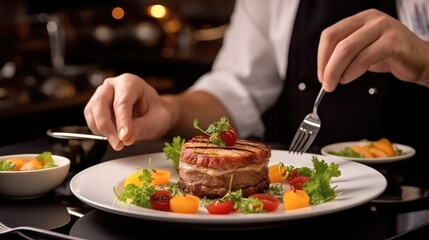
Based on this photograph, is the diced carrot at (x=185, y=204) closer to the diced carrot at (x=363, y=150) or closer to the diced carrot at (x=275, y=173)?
the diced carrot at (x=275, y=173)

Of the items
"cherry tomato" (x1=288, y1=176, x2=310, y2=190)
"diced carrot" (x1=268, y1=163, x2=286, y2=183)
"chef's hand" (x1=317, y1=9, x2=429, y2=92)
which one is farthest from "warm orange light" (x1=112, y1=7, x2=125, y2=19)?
"cherry tomato" (x1=288, y1=176, x2=310, y2=190)

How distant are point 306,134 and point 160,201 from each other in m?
0.57

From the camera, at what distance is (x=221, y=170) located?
58.9 inches

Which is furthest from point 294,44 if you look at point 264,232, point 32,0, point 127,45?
point 32,0

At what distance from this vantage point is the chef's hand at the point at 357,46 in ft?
5.41

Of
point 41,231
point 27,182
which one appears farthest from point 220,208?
point 27,182

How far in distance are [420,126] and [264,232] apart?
4.28 feet

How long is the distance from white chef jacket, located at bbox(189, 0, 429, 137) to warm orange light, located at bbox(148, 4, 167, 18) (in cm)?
239

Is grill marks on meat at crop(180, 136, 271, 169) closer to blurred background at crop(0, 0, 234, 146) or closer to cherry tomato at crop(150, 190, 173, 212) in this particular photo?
cherry tomato at crop(150, 190, 173, 212)

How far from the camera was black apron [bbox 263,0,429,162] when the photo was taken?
2.46m

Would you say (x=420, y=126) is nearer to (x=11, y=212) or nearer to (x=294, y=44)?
(x=294, y=44)

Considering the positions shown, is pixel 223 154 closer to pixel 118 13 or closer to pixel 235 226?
pixel 235 226

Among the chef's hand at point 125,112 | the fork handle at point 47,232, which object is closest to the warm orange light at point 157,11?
the chef's hand at point 125,112

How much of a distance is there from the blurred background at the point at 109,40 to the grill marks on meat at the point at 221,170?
298 centimetres
